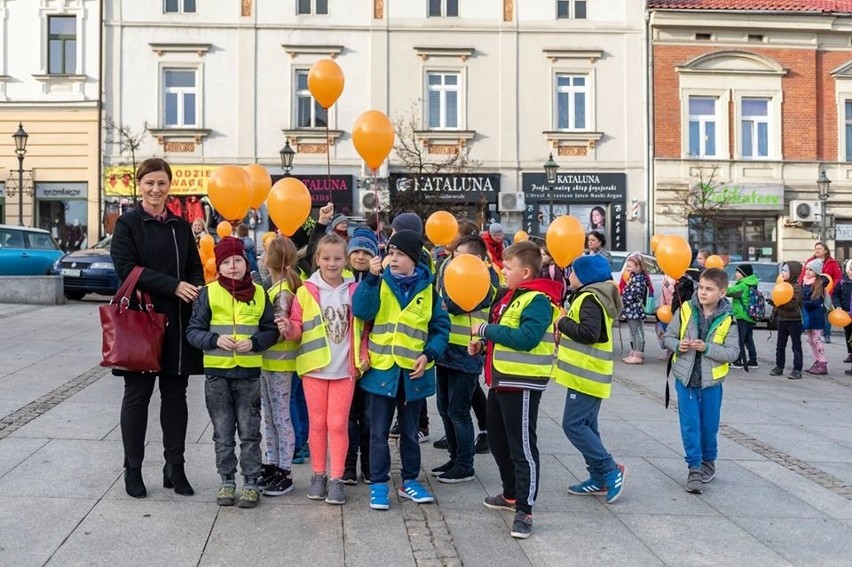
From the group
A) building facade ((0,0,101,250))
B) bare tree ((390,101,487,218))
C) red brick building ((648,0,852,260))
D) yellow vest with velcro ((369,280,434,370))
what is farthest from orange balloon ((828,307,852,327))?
building facade ((0,0,101,250))

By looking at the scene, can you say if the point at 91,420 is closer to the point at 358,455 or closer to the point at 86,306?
the point at 358,455

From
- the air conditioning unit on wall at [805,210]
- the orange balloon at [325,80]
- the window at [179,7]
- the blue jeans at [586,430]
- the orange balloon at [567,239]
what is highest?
the window at [179,7]

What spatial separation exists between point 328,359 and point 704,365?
2.58m

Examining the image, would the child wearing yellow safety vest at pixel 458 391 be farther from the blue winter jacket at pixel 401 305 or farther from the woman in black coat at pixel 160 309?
the woman in black coat at pixel 160 309

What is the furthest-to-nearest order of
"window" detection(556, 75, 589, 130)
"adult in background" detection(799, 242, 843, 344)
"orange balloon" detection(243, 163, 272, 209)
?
"window" detection(556, 75, 589, 130), "adult in background" detection(799, 242, 843, 344), "orange balloon" detection(243, 163, 272, 209)

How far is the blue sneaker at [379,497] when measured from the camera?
5023 millimetres

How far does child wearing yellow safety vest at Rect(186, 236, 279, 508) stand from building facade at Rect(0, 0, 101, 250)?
76.1ft

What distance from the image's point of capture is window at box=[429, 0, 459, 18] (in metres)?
27.1

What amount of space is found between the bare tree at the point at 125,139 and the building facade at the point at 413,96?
141mm

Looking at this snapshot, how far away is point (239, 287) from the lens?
5051mm

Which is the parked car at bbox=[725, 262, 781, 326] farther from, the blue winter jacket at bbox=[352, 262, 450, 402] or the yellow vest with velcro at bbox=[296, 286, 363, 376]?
the yellow vest with velcro at bbox=[296, 286, 363, 376]

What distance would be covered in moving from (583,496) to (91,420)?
407 centimetres

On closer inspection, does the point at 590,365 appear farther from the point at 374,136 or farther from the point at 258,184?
the point at 258,184

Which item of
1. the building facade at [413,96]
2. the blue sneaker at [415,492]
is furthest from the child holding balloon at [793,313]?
the building facade at [413,96]
